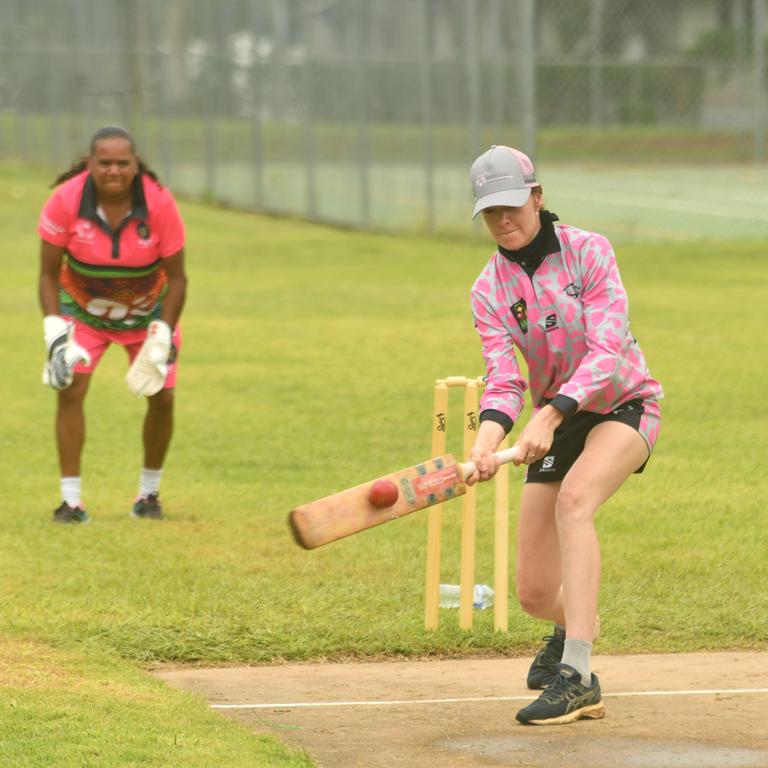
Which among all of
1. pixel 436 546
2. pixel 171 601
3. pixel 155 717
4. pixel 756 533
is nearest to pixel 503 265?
pixel 436 546

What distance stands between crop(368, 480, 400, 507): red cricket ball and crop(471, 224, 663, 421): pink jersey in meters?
0.67

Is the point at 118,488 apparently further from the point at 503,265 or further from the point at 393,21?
the point at 393,21

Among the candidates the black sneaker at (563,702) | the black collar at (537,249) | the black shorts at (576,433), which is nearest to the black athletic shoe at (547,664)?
the black sneaker at (563,702)

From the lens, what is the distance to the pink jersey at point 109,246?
9.51 meters

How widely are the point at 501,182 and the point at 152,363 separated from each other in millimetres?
3661

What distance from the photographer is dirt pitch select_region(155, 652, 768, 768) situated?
5.73 m

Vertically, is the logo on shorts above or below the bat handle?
above

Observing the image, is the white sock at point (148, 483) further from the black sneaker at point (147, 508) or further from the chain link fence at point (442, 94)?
the chain link fence at point (442, 94)

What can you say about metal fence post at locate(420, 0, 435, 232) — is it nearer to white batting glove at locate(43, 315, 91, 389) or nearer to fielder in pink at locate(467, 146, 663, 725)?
white batting glove at locate(43, 315, 91, 389)

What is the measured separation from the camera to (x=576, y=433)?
21.1ft

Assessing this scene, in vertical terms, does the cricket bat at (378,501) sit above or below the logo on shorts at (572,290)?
below

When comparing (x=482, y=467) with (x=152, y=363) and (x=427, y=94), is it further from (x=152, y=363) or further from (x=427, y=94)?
(x=427, y=94)

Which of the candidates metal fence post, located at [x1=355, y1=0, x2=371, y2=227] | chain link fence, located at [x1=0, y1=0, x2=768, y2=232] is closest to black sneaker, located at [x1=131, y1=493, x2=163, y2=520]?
chain link fence, located at [x1=0, y1=0, x2=768, y2=232]

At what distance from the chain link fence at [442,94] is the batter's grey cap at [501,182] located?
60.5 ft
